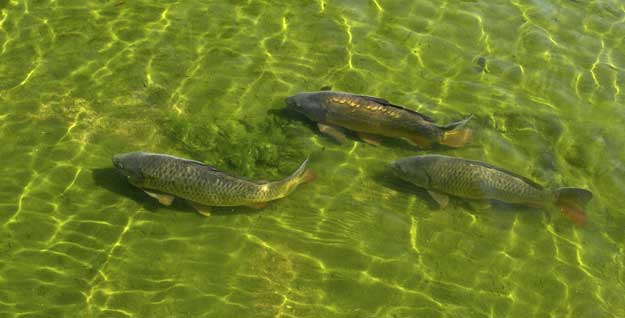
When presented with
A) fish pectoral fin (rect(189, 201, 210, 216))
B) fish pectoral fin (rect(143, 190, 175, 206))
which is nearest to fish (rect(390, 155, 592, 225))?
fish pectoral fin (rect(189, 201, 210, 216))

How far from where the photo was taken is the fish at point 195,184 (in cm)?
670

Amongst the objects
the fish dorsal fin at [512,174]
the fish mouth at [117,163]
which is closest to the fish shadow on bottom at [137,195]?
the fish mouth at [117,163]

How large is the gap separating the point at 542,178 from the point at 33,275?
615 centimetres

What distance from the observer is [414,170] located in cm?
730

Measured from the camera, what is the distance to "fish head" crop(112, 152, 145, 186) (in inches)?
272

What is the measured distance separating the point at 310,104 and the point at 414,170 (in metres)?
1.72

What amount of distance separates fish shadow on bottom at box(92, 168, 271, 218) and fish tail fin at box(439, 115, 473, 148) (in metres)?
2.49

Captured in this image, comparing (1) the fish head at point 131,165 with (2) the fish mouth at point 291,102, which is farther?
(2) the fish mouth at point 291,102

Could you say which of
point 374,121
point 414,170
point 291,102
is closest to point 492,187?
point 414,170

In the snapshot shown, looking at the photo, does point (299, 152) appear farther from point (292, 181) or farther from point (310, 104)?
point (292, 181)

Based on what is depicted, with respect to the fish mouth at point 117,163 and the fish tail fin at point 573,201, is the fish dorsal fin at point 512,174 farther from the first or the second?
the fish mouth at point 117,163

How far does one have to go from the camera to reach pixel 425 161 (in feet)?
23.9

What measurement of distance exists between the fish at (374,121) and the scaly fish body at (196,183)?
4.33ft

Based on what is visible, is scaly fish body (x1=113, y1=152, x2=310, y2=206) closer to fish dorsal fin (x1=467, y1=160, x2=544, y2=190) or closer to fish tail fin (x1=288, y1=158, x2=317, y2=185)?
fish tail fin (x1=288, y1=158, x2=317, y2=185)
